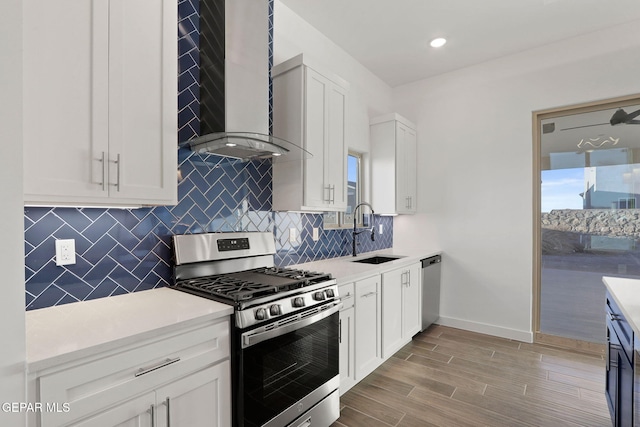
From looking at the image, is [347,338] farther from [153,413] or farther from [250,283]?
[153,413]

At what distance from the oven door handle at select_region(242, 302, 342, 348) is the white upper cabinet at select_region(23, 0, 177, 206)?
2.66 ft

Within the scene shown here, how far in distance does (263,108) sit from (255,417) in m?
1.87

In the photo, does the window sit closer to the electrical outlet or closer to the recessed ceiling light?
the recessed ceiling light

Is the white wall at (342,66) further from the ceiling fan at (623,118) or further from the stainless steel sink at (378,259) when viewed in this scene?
the ceiling fan at (623,118)

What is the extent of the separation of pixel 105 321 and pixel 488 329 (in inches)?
152

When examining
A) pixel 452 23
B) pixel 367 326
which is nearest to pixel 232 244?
pixel 367 326

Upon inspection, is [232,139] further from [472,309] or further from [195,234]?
[472,309]

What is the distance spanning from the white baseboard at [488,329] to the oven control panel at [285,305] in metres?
2.58

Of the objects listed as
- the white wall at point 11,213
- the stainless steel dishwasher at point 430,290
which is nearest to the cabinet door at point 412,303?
the stainless steel dishwasher at point 430,290

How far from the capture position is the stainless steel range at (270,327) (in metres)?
1.53

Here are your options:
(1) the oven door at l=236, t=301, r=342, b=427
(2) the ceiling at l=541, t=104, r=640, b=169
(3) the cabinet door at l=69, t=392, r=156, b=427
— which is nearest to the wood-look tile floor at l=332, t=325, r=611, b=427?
(1) the oven door at l=236, t=301, r=342, b=427

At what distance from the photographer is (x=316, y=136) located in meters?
2.60

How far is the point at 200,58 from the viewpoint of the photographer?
6.88ft

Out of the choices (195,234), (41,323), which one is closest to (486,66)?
(195,234)
